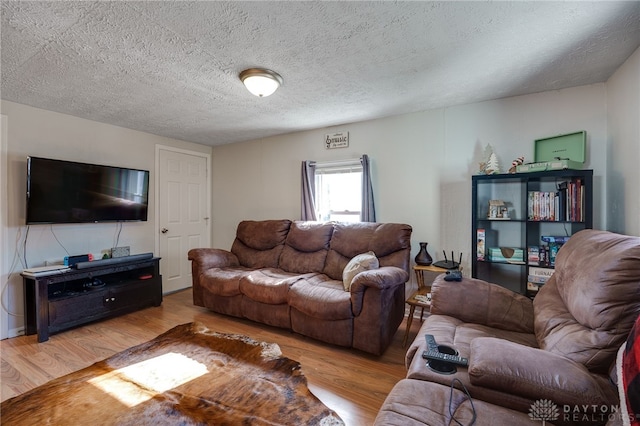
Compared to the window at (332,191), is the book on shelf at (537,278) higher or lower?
lower

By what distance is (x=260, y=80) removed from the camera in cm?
216

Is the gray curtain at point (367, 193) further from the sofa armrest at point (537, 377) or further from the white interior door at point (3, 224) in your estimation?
the white interior door at point (3, 224)

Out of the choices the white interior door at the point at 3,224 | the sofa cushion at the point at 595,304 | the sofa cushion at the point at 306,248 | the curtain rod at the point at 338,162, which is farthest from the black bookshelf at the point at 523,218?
the white interior door at the point at 3,224

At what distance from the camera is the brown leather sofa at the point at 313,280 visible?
2283 mm

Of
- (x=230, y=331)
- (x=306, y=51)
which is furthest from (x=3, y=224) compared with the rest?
(x=306, y=51)

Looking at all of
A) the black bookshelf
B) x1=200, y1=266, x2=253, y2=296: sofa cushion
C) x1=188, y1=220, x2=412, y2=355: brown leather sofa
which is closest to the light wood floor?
x1=188, y1=220, x2=412, y2=355: brown leather sofa

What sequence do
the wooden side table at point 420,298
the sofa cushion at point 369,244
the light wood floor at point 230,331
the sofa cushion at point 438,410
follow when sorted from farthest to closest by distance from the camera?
the sofa cushion at point 369,244 → the wooden side table at point 420,298 → the light wood floor at point 230,331 → the sofa cushion at point 438,410

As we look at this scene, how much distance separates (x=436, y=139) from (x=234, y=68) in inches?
83.4

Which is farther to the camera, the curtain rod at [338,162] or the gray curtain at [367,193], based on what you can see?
the curtain rod at [338,162]

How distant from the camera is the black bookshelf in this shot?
2.22 m

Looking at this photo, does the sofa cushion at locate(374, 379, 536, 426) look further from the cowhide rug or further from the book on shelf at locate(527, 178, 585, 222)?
the book on shelf at locate(527, 178, 585, 222)

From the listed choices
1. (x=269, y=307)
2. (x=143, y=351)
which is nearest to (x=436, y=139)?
(x=269, y=307)

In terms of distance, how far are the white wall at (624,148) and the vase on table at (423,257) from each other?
1387 millimetres

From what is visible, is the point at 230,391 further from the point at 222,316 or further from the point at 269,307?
the point at 222,316
